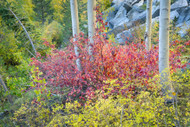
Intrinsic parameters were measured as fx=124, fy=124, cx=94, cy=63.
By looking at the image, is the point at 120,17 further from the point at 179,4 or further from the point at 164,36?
the point at 164,36

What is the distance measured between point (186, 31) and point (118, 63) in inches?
247

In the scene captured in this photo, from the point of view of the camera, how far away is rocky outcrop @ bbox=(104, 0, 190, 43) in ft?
29.6

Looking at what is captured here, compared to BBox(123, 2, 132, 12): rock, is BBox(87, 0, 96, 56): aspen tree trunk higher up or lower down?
lower down

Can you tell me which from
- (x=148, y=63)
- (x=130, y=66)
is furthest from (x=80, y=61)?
(x=148, y=63)

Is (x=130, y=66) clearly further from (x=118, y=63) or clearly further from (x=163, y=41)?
(x=163, y=41)

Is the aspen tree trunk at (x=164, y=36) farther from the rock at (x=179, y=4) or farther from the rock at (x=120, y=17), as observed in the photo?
the rock at (x=120, y=17)

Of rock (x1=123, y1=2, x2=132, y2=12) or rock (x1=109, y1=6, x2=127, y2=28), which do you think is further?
rock (x1=123, y1=2, x2=132, y2=12)

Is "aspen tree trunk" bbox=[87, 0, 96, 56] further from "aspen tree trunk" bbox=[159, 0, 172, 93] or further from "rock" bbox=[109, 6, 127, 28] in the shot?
"rock" bbox=[109, 6, 127, 28]

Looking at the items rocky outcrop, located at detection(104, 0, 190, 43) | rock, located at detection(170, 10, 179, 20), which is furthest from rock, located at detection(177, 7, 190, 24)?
rock, located at detection(170, 10, 179, 20)

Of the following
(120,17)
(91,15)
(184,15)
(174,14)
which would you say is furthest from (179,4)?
(91,15)

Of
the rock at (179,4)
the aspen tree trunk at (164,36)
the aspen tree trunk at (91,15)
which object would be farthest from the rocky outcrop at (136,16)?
the aspen tree trunk at (164,36)

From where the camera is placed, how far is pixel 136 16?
41.4 feet

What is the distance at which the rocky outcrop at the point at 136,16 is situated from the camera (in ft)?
29.6

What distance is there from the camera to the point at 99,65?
3.31 metres
